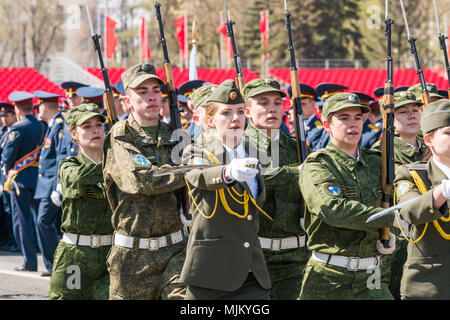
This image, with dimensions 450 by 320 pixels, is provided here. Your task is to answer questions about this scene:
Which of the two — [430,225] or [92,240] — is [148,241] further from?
[430,225]

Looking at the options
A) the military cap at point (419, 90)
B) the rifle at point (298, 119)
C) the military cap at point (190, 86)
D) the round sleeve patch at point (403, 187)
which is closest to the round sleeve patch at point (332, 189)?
the round sleeve patch at point (403, 187)

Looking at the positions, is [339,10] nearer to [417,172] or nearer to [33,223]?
[33,223]

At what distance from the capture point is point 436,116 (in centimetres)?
420

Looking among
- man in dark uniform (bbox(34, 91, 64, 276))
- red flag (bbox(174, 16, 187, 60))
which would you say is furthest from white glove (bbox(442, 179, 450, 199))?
red flag (bbox(174, 16, 187, 60))

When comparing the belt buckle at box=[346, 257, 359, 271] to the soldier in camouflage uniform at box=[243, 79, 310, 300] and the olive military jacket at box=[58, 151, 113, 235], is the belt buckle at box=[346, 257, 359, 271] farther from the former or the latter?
the olive military jacket at box=[58, 151, 113, 235]

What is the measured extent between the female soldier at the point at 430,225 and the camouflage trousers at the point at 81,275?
237cm

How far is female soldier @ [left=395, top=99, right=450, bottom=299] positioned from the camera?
165 inches

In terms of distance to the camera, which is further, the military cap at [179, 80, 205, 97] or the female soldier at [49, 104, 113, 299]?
the military cap at [179, 80, 205, 97]

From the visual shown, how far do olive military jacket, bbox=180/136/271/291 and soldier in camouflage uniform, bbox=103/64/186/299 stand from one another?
670mm

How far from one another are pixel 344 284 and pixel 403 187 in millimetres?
644

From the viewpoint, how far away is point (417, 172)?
4.36 metres

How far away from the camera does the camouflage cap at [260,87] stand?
18.2 ft

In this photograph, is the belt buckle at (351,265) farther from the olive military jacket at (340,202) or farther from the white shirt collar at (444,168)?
the white shirt collar at (444,168)

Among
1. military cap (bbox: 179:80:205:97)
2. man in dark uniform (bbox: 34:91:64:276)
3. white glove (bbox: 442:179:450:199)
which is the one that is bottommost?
man in dark uniform (bbox: 34:91:64:276)
